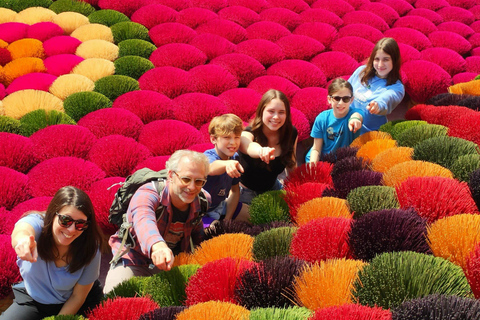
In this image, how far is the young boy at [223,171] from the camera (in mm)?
2186

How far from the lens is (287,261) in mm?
1505

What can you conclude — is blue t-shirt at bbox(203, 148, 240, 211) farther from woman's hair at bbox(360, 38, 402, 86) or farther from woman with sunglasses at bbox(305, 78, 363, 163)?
woman's hair at bbox(360, 38, 402, 86)

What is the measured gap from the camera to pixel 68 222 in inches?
63.8

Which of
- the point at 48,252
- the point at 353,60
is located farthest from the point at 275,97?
the point at 353,60

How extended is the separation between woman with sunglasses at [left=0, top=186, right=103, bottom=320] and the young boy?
1.95 feet

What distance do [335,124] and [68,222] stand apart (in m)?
1.60

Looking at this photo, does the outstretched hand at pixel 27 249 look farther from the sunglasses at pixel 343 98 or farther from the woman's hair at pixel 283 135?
the sunglasses at pixel 343 98

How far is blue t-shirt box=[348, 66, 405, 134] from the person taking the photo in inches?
114

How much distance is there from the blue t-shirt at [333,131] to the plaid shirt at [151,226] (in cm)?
108

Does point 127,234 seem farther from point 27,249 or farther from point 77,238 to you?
point 27,249

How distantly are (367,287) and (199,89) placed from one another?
217 centimetres

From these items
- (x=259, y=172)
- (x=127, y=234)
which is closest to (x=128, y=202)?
(x=127, y=234)

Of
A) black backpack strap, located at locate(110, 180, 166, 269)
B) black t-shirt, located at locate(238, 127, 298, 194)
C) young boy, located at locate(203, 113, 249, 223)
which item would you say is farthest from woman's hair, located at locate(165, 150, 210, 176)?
black t-shirt, located at locate(238, 127, 298, 194)

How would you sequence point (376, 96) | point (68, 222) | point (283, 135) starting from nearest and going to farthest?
point (68, 222) < point (283, 135) < point (376, 96)
